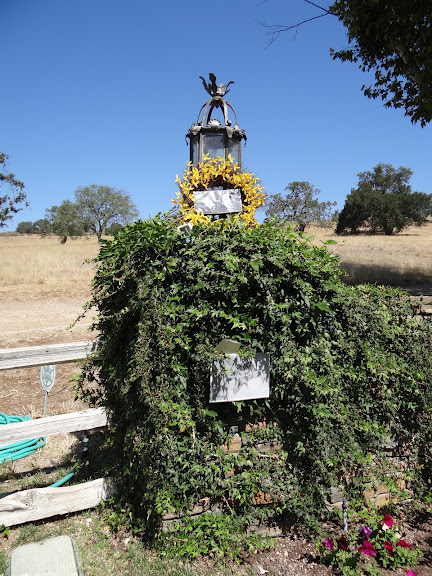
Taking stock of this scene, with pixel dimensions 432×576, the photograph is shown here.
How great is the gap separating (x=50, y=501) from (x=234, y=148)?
4.14m

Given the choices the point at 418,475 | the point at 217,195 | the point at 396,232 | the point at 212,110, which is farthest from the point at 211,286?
the point at 396,232

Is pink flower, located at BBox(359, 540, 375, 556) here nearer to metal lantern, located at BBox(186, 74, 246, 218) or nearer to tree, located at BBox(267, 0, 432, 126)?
metal lantern, located at BBox(186, 74, 246, 218)

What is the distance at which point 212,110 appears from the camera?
5145 millimetres

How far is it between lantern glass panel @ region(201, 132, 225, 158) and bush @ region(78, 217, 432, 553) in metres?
2.08

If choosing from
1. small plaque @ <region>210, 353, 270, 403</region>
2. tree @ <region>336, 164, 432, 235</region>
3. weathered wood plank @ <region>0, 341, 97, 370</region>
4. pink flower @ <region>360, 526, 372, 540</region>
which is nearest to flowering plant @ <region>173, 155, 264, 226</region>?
weathered wood plank @ <region>0, 341, 97, 370</region>

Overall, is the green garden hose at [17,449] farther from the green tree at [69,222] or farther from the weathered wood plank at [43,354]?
the green tree at [69,222]

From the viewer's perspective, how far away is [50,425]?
303 centimetres

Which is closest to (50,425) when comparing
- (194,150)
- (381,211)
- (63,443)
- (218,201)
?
(63,443)

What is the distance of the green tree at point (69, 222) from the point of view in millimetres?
43438

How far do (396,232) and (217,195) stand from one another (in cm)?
3828

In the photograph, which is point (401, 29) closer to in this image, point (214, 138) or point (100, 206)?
point (214, 138)

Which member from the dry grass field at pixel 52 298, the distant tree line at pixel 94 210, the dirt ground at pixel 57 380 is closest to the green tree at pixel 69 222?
the distant tree line at pixel 94 210

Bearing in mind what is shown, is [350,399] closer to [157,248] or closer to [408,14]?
[157,248]

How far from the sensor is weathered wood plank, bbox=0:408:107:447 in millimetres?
2885
